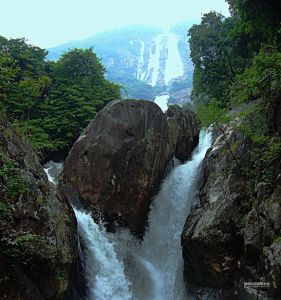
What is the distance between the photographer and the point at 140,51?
103188 mm

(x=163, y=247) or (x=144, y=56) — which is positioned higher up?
(x=144, y=56)

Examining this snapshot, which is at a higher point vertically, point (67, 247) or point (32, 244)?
point (32, 244)

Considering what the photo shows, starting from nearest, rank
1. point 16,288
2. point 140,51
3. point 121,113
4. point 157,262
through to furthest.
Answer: point 16,288 < point 157,262 < point 121,113 < point 140,51

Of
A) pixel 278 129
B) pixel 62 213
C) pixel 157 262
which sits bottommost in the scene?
pixel 157 262

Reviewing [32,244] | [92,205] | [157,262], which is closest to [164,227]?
[157,262]

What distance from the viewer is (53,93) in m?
24.2

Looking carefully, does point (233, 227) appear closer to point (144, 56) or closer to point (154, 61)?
point (144, 56)

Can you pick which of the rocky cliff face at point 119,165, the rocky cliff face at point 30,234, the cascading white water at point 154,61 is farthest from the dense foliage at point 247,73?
the cascading white water at point 154,61

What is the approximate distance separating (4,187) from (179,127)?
12768 millimetres

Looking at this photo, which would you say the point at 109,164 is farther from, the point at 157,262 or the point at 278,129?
the point at 278,129

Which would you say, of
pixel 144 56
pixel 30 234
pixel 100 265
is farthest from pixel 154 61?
pixel 30 234

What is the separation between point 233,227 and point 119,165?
19.7 feet

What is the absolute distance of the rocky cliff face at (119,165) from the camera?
15.3 m

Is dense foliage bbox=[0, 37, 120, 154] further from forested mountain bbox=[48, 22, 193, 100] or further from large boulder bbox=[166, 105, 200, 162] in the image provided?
forested mountain bbox=[48, 22, 193, 100]
